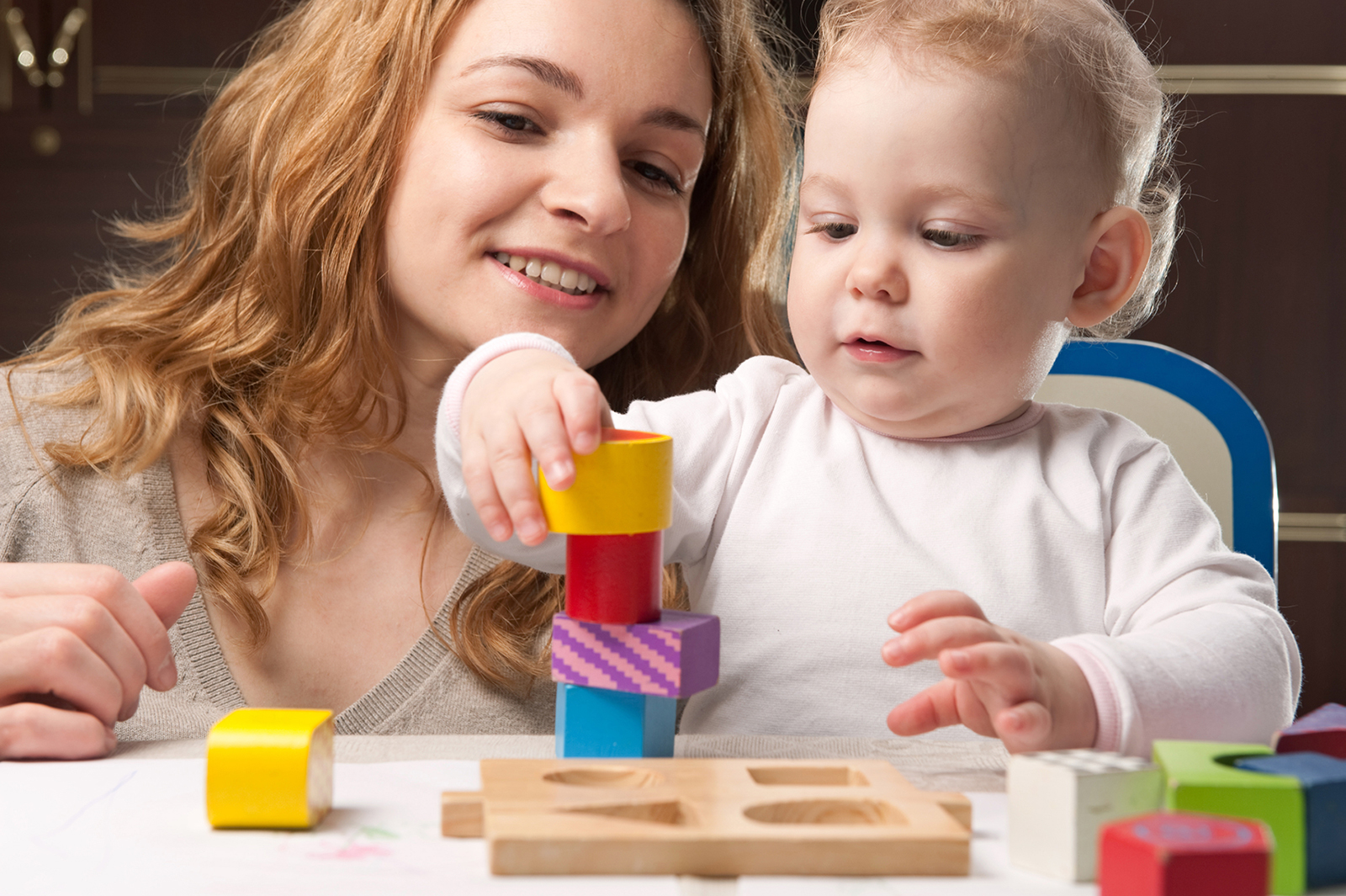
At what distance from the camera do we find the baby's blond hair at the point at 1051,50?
0.82 meters

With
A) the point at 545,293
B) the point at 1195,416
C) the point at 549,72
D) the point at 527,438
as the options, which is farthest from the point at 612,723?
the point at 1195,416

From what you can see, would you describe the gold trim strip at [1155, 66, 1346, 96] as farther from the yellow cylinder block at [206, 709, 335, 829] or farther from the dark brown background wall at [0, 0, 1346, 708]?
the yellow cylinder block at [206, 709, 335, 829]

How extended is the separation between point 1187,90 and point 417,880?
2688 millimetres

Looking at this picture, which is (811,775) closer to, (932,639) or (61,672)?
(932,639)

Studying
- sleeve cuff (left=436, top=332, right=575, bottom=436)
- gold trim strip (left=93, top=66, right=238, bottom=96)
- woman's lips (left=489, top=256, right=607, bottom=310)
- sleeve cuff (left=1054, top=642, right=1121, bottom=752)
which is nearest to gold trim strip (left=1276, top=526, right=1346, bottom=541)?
woman's lips (left=489, top=256, right=607, bottom=310)

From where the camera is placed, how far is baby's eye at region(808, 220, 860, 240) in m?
0.84

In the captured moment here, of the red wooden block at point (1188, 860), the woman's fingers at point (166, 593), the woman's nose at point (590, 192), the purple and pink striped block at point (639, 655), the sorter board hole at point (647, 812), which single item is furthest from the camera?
the woman's nose at point (590, 192)

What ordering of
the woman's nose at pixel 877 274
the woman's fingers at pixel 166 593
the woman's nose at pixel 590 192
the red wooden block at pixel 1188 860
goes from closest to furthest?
the red wooden block at pixel 1188 860 → the woman's fingers at pixel 166 593 → the woman's nose at pixel 877 274 → the woman's nose at pixel 590 192

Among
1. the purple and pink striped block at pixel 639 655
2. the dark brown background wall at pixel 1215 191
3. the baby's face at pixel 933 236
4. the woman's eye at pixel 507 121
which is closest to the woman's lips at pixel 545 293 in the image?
the woman's eye at pixel 507 121

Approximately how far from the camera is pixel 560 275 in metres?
1.05

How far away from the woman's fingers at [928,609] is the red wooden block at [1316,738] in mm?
157

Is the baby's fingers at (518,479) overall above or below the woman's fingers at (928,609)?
above

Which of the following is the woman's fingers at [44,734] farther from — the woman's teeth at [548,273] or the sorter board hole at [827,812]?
the woman's teeth at [548,273]

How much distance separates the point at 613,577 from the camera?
23.6 inches
